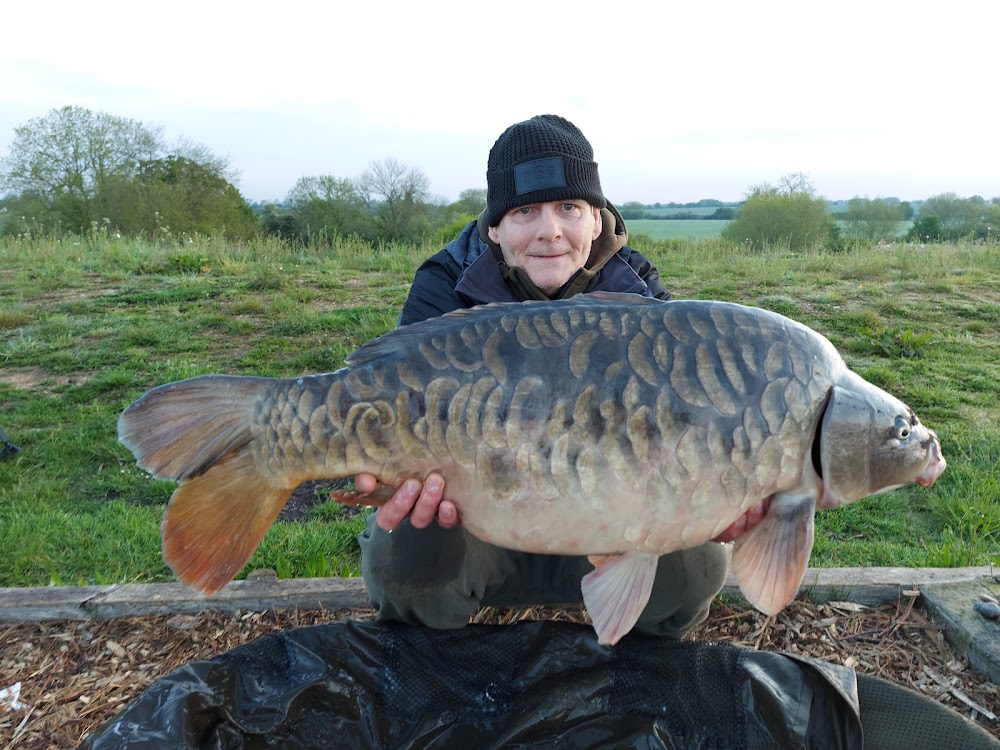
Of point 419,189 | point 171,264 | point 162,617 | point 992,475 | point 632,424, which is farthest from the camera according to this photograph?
→ point 419,189

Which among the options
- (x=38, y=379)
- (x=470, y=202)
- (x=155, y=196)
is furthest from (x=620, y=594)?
(x=470, y=202)

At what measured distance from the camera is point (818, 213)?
18.3 metres

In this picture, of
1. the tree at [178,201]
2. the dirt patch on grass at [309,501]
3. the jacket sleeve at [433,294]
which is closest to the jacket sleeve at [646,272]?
the jacket sleeve at [433,294]

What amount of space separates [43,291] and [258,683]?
520 centimetres

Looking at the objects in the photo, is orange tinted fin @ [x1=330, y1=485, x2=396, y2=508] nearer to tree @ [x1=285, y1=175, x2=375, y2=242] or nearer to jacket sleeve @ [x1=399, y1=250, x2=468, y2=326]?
jacket sleeve @ [x1=399, y1=250, x2=468, y2=326]

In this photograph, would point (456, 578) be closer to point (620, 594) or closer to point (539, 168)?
point (620, 594)

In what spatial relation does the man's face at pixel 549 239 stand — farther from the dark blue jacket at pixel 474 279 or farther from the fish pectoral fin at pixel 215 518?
the fish pectoral fin at pixel 215 518

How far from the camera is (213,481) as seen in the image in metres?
1.29

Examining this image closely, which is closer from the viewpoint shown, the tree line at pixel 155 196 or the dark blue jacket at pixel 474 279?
the dark blue jacket at pixel 474 279

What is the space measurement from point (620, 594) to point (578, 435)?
29cm

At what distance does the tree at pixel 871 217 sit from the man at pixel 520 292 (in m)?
21.1

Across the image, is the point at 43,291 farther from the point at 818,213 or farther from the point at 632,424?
the point at 818,213

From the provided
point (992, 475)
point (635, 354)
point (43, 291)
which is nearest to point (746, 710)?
point (635, 354)

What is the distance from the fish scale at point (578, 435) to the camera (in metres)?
1.21
